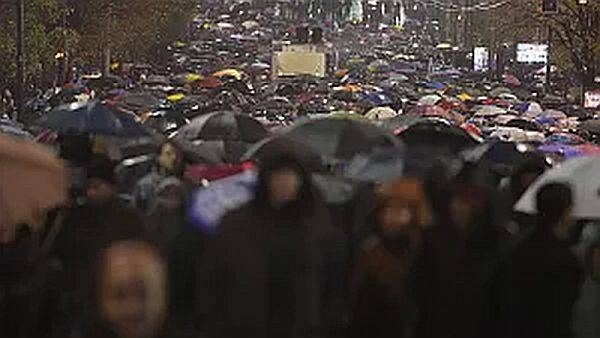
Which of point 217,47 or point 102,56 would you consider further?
point 217,47

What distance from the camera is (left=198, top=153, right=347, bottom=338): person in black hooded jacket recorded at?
779 centimetres

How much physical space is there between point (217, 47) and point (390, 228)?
16017 centimetres

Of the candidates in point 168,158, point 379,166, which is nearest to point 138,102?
point 379,166

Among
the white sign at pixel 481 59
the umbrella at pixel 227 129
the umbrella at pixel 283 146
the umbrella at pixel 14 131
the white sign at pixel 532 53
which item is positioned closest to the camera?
the umbrella at pixel 283 146

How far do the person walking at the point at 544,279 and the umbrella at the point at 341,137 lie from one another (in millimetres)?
9015

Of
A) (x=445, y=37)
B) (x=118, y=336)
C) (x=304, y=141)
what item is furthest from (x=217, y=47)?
(x=118, y=336)

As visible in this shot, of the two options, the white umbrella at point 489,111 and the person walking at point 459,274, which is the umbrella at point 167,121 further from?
the person walking at point 459,274

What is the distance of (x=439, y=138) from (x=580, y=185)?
26.2 feet

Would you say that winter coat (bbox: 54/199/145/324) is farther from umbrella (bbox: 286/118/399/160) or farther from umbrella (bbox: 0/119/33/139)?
umbrella (bbox: 0/119/33/139)

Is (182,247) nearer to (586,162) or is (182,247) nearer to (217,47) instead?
(586,162)

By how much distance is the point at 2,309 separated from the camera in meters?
8.09

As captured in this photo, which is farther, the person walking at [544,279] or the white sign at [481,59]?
the white sign at [481,59]

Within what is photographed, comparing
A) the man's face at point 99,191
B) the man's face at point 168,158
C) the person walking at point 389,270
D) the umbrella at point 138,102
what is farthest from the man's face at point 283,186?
the umbrella at point 138,102

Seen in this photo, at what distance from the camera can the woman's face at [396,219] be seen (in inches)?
307
